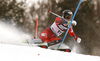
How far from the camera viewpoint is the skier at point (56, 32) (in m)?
1.47

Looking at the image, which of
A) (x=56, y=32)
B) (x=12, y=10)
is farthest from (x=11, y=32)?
(x=56, y=32)

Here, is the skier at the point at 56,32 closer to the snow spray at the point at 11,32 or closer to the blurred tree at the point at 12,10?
the snow spray at the point at 11,32

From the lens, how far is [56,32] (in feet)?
5.16

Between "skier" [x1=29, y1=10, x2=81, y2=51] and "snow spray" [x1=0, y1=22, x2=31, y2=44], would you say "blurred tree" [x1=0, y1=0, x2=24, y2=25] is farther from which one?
"skier" [x1=29, y1=10, x2=81, y2=51]

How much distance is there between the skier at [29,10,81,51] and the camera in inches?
57.7

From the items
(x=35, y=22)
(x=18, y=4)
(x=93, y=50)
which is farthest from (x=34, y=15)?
(x=93, y=50)

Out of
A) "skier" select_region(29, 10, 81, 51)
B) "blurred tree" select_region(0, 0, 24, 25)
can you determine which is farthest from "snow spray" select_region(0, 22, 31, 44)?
"skier" select_region(29, 10, 81, 51)

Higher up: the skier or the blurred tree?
the blurred tree

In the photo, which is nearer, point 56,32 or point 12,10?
point 56,32

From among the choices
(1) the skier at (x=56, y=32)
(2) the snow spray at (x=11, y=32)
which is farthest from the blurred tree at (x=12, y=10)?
(1) the skier at (x=56, y=32)

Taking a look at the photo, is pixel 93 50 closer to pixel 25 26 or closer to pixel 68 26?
pixel 68 26

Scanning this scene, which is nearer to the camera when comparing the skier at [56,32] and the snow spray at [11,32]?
the skier at [56,32]

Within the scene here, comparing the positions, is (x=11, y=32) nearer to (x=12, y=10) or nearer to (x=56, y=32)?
(x=12, y=10)

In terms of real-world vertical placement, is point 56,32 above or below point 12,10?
below
